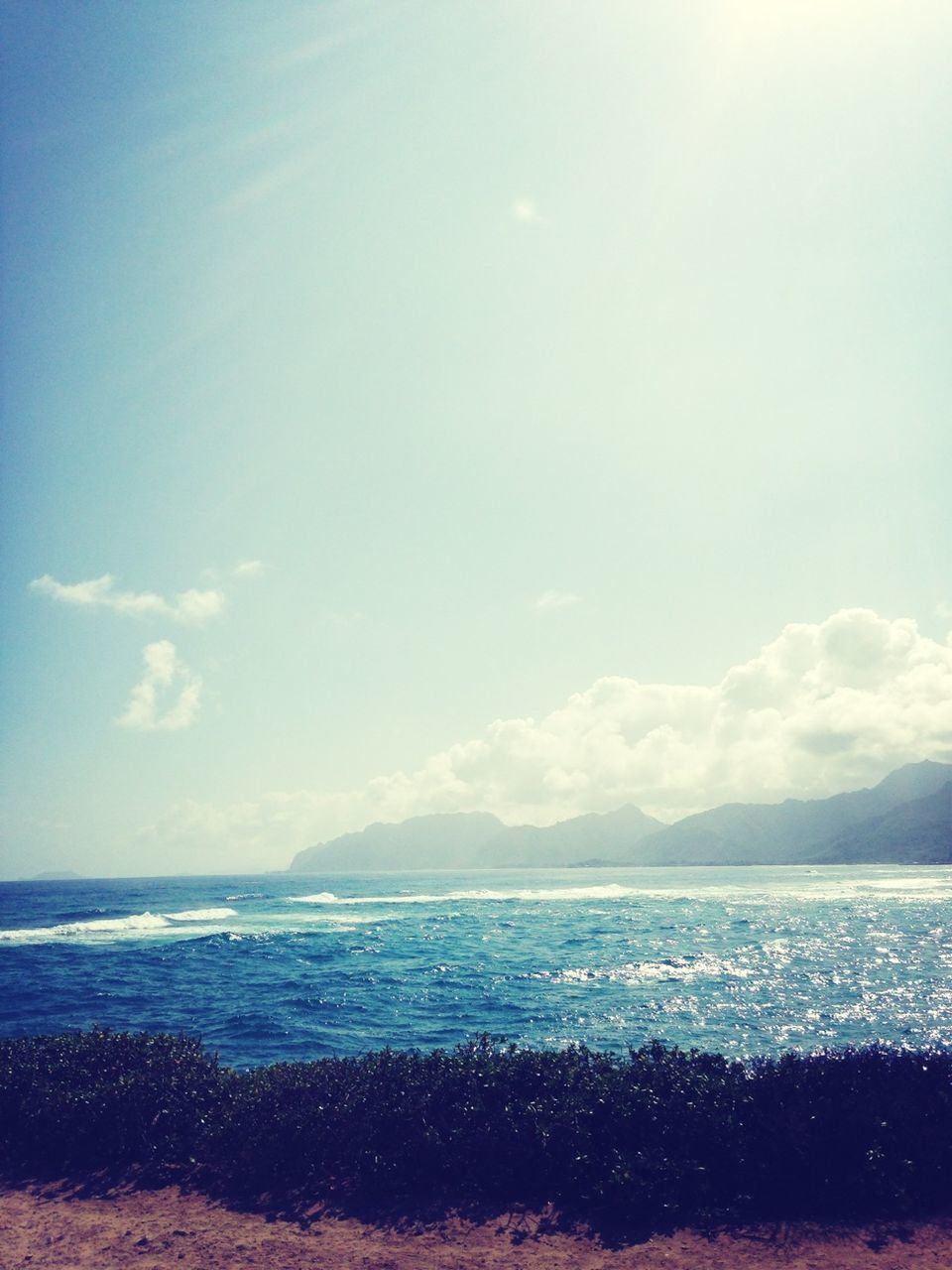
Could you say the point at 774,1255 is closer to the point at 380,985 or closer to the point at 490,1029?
the point at 490,1029

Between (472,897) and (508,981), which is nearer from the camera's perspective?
(508,981)

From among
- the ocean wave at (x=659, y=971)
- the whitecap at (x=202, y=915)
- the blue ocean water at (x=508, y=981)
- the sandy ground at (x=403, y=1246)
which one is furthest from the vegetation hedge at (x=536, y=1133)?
the whitecap at (x=202, y=915)

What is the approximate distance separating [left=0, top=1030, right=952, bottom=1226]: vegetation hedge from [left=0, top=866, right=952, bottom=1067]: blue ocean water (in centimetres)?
948

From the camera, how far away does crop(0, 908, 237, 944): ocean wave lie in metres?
60.9

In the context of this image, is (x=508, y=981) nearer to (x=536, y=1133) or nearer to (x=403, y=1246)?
(x=536, y=1133)

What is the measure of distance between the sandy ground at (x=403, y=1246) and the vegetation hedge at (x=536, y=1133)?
50 centimetres

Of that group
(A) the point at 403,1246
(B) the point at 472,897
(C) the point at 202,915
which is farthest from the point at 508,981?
(B) the point at 472,897

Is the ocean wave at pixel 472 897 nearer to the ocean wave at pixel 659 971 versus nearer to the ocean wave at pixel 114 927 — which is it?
the ocean wave at pixel 114 927

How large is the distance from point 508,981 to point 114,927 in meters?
54.4

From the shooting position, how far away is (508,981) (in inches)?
1256

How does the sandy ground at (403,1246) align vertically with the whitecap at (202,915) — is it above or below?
above

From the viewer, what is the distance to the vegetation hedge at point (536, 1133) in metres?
9.55

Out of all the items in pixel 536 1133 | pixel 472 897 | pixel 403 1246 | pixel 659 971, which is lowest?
pixel 472 897

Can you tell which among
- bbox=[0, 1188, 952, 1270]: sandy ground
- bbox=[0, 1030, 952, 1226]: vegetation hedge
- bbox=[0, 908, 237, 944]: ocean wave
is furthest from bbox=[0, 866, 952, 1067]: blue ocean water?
bbox=[0, 1188, 952, 1270]: sandy ground
